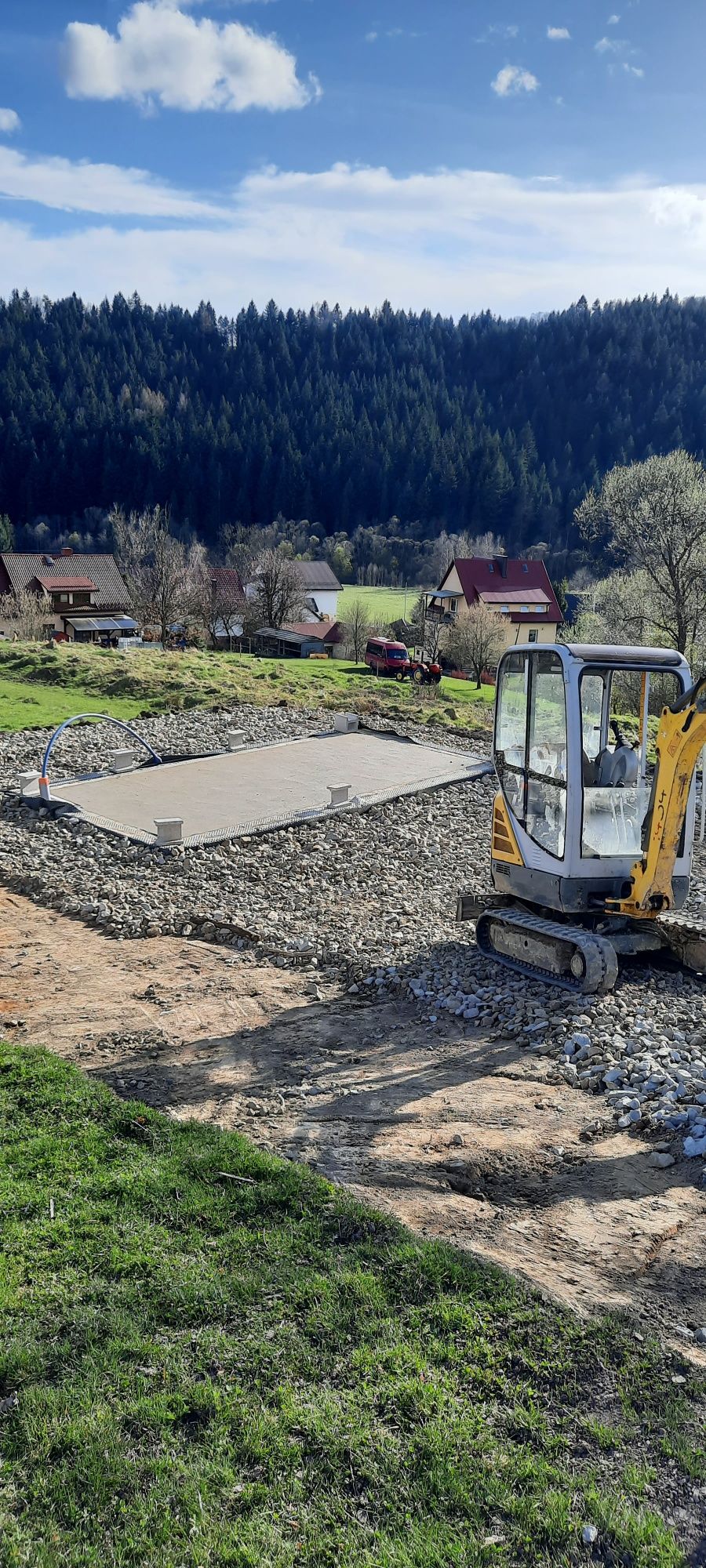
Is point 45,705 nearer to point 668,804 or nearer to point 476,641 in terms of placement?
point 668,804

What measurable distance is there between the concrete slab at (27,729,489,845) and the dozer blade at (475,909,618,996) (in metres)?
5.88

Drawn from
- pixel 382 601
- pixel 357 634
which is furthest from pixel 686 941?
pixel 382 601

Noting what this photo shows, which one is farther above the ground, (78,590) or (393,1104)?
(78,590)

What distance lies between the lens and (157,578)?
53.5m

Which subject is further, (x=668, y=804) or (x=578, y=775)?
(x=578, y=775)

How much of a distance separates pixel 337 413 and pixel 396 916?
133599mm

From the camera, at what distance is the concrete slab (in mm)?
16031

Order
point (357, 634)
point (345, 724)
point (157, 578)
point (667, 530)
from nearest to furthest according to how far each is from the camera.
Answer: point (345, 724), point (667, 530), point (357, 634), point (157, 578)

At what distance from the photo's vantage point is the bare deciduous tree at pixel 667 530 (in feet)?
99.5

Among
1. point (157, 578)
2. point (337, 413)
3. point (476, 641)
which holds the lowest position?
point (476, 641)

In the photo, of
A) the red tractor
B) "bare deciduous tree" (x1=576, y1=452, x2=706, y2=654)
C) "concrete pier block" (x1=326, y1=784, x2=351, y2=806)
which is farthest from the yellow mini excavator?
the red tractor

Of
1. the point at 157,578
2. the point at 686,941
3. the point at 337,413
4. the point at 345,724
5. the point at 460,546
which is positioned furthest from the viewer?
the point at 337,413

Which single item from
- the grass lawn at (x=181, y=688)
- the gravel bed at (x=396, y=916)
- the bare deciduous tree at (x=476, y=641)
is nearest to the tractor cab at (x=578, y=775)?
→ the gravel bed at (x=396, y=916)

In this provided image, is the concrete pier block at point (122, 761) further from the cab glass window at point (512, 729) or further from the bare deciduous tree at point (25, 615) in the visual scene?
the bare deciduous tree at point (25, 615)
